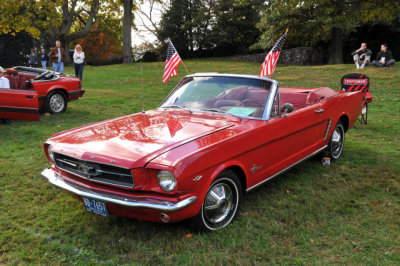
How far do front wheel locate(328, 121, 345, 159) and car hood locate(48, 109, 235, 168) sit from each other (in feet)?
7.47

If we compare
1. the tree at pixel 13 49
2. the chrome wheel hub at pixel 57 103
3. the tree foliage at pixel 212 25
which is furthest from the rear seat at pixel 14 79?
the tree at pixel 13 49

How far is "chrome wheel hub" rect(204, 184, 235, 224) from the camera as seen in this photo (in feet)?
11.2

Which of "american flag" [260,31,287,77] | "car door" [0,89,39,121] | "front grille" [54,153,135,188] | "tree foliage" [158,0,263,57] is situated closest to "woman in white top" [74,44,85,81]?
"car door" [0,89,39,121]

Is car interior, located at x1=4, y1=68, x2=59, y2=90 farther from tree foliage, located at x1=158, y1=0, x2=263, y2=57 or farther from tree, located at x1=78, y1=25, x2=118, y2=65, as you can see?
tree, located at x1=78, y1=25, x2=118, y2=65

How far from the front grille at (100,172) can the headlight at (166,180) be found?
9.8 inches

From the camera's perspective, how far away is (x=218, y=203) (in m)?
3.47

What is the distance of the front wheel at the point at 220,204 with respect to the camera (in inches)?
133

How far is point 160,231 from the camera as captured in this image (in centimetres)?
353

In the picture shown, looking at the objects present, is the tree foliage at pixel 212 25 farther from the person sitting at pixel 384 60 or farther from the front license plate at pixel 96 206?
the front license plate at pixel 96 206

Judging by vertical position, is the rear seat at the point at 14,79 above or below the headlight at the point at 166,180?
above

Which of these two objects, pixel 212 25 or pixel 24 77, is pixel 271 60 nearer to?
pixel 24 77

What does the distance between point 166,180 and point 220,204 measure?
0.75 m

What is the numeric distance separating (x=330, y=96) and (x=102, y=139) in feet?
12.3

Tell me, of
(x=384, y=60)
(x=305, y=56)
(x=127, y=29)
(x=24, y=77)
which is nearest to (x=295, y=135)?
(x=24, y=77)
